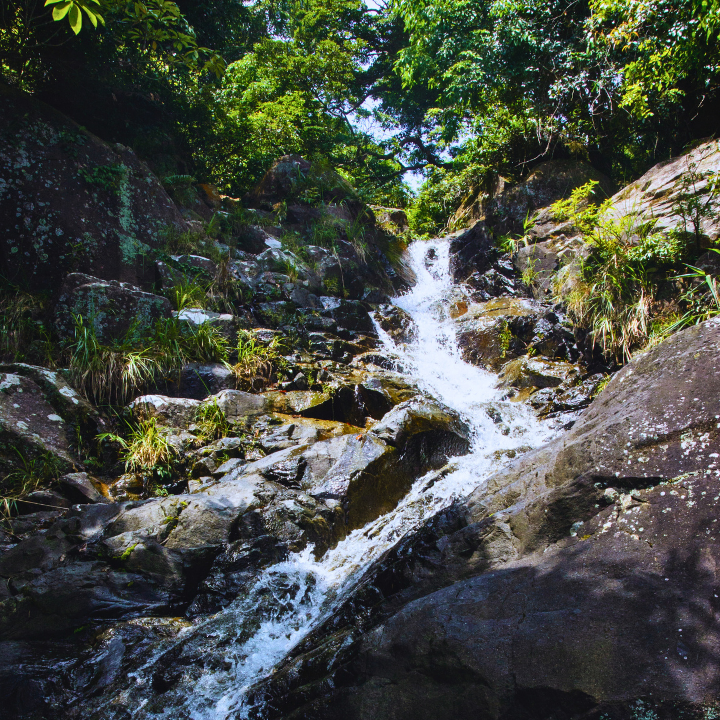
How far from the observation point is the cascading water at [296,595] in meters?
2.63

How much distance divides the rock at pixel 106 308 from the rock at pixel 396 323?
14.8 ft

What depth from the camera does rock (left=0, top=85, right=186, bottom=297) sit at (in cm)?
644

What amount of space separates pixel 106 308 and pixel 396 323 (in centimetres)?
560

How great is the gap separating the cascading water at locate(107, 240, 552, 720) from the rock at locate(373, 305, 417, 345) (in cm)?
245

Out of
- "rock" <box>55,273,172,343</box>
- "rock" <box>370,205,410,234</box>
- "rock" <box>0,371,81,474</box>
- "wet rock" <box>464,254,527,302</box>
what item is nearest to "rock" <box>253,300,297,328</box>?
"rock" <box>55,273,172,343</box>

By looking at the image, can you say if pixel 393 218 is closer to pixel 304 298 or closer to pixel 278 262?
pixel 278 262

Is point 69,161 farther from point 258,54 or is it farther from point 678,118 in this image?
point 678,118

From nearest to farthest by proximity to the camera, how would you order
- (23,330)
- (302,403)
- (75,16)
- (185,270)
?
(75,16), (23,330), (302,403), (185,270)

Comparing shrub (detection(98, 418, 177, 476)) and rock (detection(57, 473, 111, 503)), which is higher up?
shrub (detection(98, 418, 177, 476))

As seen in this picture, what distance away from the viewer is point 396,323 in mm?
9773

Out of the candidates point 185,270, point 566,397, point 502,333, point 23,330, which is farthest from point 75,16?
point 502,333

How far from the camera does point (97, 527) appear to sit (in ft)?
12.6

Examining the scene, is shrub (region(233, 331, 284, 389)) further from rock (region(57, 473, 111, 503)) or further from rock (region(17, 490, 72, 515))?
rock (region(17, 490, 72, 515))

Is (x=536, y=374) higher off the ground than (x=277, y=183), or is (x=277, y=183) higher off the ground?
(x=277, y=183)
